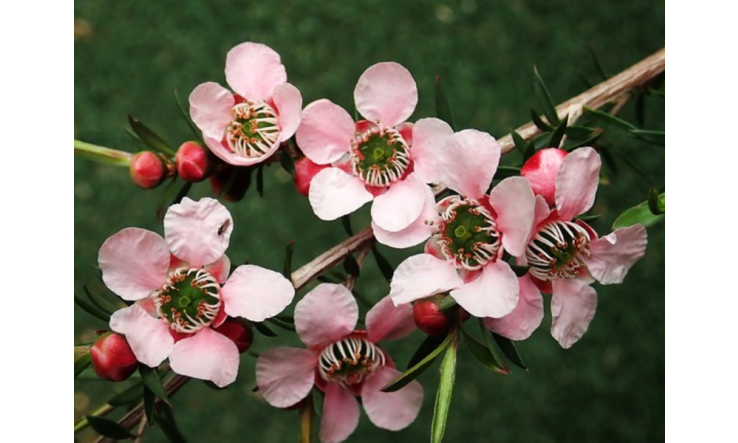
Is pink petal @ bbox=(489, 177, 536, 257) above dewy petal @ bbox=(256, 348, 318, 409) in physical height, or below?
above

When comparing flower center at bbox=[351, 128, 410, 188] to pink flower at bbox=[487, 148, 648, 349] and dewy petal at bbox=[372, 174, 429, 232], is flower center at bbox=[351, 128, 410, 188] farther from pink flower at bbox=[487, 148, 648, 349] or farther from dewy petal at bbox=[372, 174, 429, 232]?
pink flower at bbox=[487, 148, 648, 349]

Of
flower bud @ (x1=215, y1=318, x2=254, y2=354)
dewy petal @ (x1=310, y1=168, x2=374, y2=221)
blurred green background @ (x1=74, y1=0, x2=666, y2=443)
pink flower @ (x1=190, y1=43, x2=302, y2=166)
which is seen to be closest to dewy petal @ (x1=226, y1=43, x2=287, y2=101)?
pink flower @ (x1=190, y1=43, x2=302, y2=166)

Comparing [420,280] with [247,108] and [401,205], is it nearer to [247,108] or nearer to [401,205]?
[401,205]

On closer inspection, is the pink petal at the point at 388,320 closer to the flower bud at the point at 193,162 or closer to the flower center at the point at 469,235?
the flower center at the point at 469,235

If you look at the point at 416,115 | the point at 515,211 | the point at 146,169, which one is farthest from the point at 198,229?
the point at 416,115

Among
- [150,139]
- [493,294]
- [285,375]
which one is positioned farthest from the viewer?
[150,139]

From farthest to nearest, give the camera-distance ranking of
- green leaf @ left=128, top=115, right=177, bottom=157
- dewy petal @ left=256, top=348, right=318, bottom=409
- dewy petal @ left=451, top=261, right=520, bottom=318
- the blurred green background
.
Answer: the blurred green background → green leaf @ left=128, top=115, right=177, bottom=157 → dewy petal @ left=256, top=348, right=318, bottom=409 → dewy petal @ left=451, top=261, right=520, bottom=318
